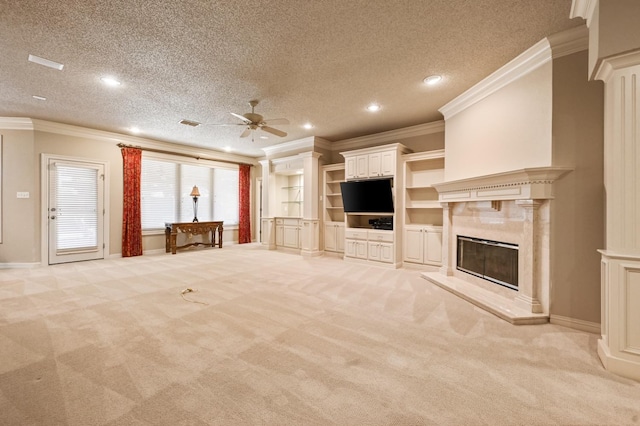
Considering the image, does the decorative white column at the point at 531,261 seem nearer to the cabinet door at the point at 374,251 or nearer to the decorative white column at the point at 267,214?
the cabinet door at the point at 374,251

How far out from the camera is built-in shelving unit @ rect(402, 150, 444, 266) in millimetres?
5120

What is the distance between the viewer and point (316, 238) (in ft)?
22.4

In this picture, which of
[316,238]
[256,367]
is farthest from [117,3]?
[316,238]

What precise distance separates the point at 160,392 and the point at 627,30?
4.16m

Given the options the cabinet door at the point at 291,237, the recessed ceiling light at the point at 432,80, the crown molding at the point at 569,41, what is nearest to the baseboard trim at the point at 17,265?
the cabinet door at the point at 291,237

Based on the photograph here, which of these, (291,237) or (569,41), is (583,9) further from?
(291,237)

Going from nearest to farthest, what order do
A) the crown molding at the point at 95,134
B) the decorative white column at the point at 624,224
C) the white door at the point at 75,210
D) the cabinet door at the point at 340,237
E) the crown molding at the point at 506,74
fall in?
the decorative white column at the point at 624,224
the crown molding at the point at 506,74
the crown molding at the point at 95,134
the white door at the point at 75,210
the cabinet door at the point at 340,237

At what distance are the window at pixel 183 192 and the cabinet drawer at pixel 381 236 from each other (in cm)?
520

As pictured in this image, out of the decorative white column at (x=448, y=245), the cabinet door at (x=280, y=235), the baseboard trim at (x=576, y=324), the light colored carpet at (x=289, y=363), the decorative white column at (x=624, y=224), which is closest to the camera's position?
the light colored carpet at (x=289, y=363)

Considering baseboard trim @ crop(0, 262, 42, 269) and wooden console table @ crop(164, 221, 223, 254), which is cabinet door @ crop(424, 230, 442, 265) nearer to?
wooden console table @ crop(164, 221, 223, 254)

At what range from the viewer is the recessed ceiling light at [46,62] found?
3.05 metres

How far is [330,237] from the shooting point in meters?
6.82

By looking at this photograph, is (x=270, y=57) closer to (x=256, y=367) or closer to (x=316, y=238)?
(x=256, y=367)

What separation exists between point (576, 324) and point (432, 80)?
3300 millimetres
